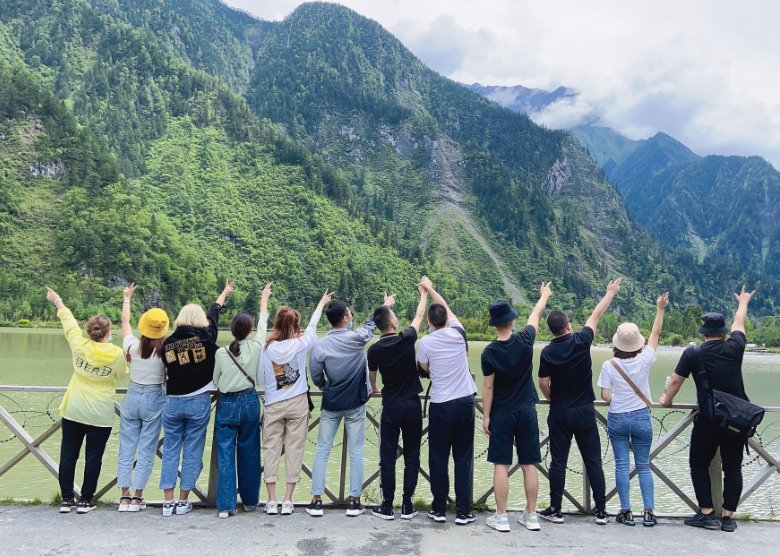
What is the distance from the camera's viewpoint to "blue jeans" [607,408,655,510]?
5684 mm

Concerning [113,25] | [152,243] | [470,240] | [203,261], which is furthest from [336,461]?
[113,25]

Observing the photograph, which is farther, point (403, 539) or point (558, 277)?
point (558, 277)

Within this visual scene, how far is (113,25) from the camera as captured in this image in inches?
7042

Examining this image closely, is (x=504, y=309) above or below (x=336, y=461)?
above

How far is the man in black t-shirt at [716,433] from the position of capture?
5.57 m

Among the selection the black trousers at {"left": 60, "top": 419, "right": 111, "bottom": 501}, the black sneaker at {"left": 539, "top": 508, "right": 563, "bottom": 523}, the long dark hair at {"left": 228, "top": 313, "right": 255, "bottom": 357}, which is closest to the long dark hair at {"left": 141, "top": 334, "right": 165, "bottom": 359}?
the long dark hair at {"left": 228, "top": 313, "right": 255, "bottom": 357}

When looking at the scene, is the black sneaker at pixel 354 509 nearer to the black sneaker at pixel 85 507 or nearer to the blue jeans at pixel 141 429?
the blue jeans at pixel 141 429

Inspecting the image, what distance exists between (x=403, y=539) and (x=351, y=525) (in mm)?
614

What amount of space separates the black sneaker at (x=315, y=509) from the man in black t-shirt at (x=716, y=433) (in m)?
3.93

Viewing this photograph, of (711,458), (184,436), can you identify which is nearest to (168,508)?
(184,436)

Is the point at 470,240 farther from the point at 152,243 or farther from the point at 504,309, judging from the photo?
the point at 504,309

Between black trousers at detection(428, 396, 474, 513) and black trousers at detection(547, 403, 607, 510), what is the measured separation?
89 centimetres

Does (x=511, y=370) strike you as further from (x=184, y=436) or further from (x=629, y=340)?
(x=184, y=436)

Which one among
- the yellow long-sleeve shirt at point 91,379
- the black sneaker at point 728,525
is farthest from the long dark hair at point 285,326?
the black sneaker at point 728,525
